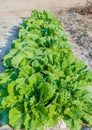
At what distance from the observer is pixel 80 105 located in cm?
568

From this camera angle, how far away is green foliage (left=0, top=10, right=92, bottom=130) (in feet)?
17.9

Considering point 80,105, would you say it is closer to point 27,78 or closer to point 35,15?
point 27,78

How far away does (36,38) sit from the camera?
8555 mm

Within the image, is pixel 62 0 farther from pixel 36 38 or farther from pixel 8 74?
pixel 8 74

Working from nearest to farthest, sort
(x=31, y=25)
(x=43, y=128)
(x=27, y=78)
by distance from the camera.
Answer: (x=43, y=128) < (x=27, y=78) < (x=31, y=25)

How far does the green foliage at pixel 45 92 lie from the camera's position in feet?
17.9

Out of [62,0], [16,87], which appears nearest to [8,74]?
[16,87]

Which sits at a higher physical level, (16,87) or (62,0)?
(16,87)

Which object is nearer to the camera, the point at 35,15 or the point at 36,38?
the point at 36,38

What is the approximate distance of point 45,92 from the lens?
5.55m

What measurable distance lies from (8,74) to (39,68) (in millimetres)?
601

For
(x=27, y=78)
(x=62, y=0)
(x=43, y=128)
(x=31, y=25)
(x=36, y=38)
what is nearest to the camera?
(x=43, y=128)

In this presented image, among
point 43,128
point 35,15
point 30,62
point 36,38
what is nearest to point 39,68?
point 30,62

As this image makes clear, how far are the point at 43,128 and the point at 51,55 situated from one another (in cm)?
178
